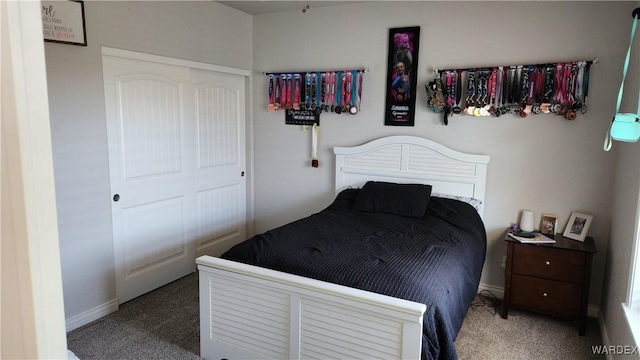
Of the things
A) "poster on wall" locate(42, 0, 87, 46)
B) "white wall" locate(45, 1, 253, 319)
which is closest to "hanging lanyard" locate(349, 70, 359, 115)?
"white wall" locate(45, 1, 253, 319)

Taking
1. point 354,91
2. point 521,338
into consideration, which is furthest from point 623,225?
point 354,91

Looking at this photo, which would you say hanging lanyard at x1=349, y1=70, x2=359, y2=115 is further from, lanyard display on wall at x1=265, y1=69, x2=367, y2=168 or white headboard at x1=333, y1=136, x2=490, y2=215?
white headboard at x1=333, y1=136, x2=490, y2=215

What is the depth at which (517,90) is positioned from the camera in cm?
312

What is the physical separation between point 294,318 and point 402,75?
2241 mm

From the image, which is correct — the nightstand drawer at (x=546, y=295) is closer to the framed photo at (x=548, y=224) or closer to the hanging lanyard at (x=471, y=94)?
the framed photo at (x=548, y=224)

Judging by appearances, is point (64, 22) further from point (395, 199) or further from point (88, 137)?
point (395, 199)

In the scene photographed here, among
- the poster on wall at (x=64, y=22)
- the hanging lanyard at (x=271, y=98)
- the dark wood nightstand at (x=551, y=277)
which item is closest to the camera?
the poster on wall at (x=64, y=22)

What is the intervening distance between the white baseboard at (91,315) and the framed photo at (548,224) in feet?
10.3

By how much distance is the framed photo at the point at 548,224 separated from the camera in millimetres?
3115

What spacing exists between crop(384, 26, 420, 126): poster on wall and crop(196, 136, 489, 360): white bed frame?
194 cm

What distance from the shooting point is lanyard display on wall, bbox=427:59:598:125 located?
116 inches

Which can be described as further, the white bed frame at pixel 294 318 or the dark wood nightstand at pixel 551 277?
the dark wood nightstand at pixel 551 277

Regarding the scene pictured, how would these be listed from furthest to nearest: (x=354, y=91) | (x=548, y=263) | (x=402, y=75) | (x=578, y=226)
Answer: (x=354, y=91)
(x=402, y=75)
(x=578, y=226)
(x=548, y=263)

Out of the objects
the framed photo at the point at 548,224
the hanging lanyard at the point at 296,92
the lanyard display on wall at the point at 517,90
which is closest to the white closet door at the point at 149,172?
the hanging lanyard at the point at 296,92
